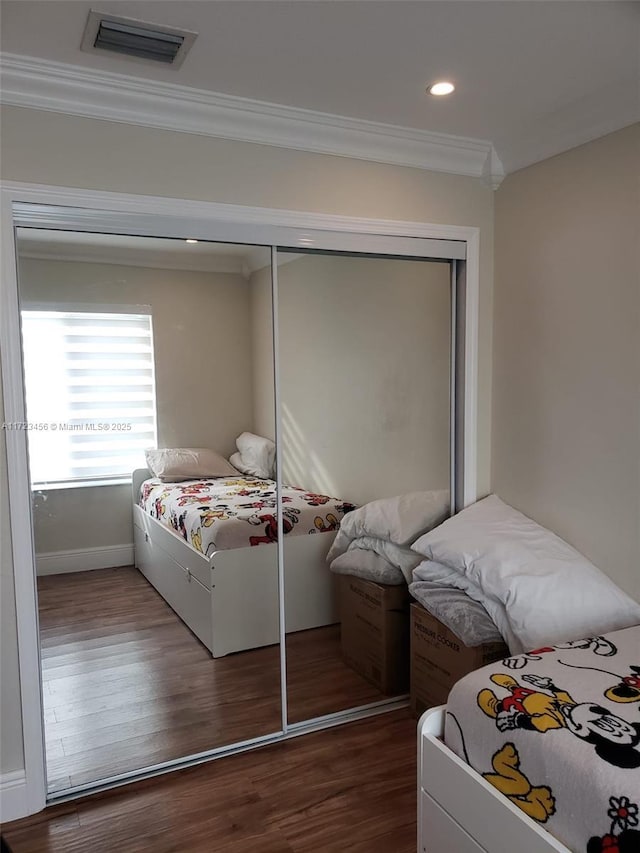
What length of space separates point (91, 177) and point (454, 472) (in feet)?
6.86

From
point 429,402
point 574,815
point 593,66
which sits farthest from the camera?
point 429,402

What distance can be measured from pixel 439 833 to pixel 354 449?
5.19 feet

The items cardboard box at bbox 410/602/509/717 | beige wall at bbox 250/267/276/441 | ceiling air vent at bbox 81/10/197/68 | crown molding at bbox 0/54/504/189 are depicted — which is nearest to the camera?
ceiling air vent at bbox 81/10/197/68

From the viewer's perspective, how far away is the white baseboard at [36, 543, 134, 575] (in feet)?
8.07

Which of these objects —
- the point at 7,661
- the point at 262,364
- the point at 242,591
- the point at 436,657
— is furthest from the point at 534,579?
the point at 7,661

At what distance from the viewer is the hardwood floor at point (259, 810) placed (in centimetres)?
224

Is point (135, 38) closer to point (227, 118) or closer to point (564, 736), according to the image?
point (227, 118)

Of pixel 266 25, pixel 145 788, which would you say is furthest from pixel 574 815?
pixel 266 25

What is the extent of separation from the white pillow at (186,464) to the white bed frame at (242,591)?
295 millimetres

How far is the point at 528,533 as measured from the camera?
111 inches

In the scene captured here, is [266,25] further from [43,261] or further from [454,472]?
[454,472]

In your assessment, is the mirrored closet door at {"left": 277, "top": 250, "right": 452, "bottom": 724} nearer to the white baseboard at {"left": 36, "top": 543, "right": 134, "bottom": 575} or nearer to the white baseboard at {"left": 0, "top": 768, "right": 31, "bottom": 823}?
the white baseboard at {"left": 36, "top": 543, "right": 134, "bottom": 575}

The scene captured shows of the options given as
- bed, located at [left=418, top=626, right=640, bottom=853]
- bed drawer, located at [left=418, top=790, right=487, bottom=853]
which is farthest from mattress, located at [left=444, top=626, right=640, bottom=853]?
bed drawer, located at [left=418, top=790, right=487, bottom=853]

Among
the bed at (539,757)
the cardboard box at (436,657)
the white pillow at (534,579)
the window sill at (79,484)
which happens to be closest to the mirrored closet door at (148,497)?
the window sill at (79,484)
